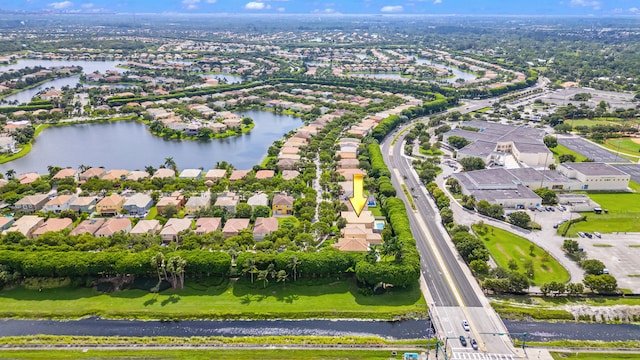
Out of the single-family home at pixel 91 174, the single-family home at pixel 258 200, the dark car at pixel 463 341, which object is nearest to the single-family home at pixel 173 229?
the single-family home at pixel 258 200

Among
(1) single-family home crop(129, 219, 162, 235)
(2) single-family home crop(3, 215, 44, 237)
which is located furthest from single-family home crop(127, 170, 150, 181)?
(1) single-family home crop(129, 219, 162, 235)

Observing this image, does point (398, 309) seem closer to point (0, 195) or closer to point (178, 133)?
point (0, 195)

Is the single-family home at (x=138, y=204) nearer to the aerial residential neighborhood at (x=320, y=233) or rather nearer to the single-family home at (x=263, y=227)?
the aerial residential neighborhood at (x=320, y=233)

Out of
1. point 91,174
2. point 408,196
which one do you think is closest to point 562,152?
point 408,196

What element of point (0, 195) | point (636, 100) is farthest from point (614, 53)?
point (0, 195)

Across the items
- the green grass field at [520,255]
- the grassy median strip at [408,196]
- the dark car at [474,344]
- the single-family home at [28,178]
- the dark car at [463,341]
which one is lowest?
the dark car at [474,344]
